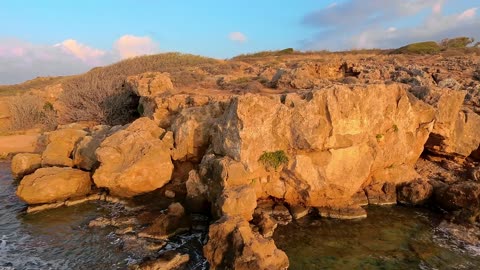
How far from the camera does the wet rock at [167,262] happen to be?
920 cm

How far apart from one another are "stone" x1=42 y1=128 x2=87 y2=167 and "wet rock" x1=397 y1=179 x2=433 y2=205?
1357cm

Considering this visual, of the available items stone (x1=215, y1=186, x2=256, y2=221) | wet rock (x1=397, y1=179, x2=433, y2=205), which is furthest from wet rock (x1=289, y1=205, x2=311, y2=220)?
wet rock (x1=397, y1=179, x2=433, y2=205)

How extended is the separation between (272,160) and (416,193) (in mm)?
5304

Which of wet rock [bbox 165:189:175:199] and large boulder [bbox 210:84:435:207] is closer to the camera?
large boulder [bbox 210:84:435:207]

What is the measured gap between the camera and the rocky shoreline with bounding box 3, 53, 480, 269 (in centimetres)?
1219

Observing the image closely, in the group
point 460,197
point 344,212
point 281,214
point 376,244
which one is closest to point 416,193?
point 460,197

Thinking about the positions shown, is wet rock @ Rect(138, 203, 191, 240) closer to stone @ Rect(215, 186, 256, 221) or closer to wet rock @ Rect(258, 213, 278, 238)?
stone @ Rect(215, 186, 256, 221)

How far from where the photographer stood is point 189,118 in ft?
49.8

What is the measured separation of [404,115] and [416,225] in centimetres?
425

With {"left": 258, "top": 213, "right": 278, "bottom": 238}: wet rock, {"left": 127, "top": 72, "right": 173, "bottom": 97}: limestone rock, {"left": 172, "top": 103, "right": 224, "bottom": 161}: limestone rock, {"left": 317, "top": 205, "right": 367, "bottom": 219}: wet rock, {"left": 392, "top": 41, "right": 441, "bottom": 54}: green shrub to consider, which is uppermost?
{"left": 392, "top": 41, "right": 441, "bottom": 54}: green shrub

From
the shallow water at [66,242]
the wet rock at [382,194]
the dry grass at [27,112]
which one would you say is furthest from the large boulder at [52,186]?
the dry grass at [27,112]

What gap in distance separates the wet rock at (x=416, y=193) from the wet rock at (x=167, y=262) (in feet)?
27.1

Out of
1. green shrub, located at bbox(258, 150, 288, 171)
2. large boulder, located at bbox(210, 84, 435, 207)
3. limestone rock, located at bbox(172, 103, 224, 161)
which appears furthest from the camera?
limestone rock, located at bbox(172, 103, 224, 161)

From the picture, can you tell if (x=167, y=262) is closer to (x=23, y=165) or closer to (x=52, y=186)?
(x=52, y=186)
